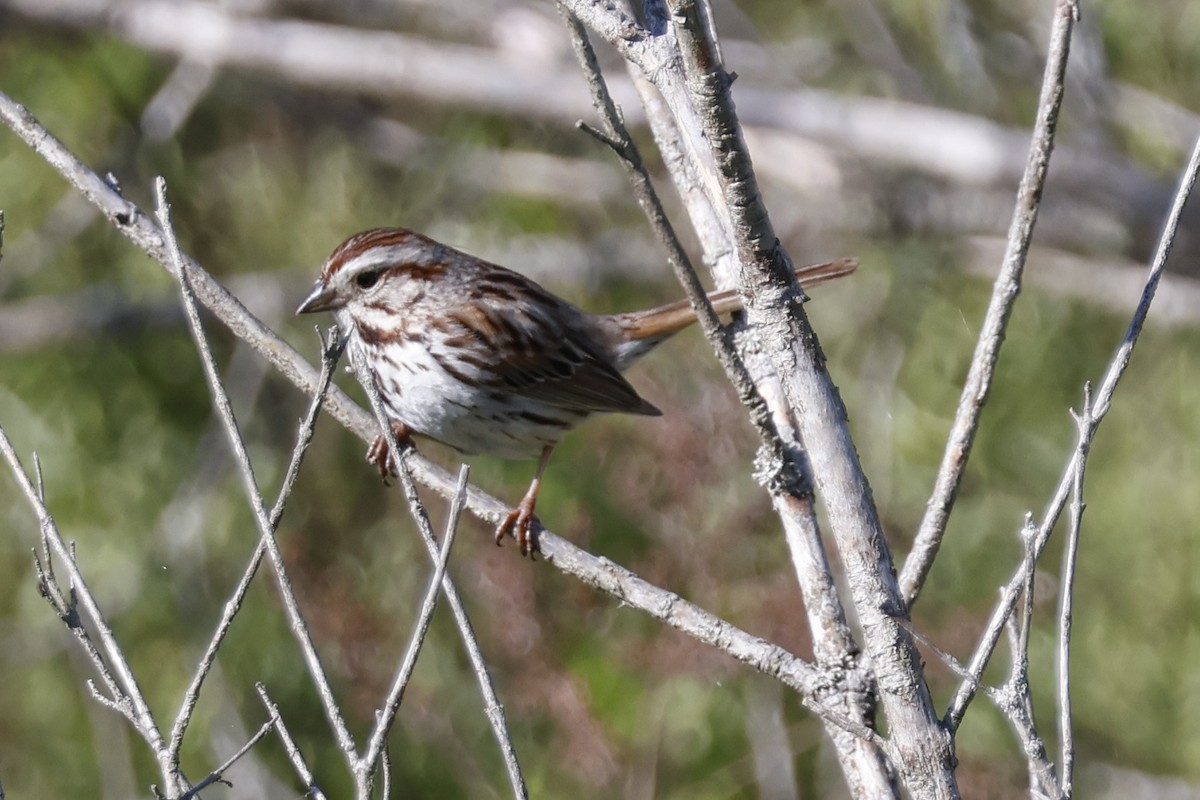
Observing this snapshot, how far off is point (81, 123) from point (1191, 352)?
5.71 meters

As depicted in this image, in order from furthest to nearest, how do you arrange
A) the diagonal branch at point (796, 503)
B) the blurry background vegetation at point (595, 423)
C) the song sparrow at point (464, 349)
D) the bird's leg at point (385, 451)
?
the blurry background vegetation at point (595, 423), the song sparrow at point (464, 349), the bird's leg at point (385, 451), the diagonal branch at point (796, 503)

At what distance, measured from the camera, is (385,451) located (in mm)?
3875

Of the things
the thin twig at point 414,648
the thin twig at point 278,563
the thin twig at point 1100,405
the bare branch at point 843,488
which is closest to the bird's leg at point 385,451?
the thin twig at point 278,563

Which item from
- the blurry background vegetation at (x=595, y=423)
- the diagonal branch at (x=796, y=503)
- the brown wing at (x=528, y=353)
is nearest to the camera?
the diagonal branch at (x=796, y=503)

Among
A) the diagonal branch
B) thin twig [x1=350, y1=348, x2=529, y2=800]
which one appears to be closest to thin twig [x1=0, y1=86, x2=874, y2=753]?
the diagonal branch

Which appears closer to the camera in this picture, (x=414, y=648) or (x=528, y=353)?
(x=414, y=648)

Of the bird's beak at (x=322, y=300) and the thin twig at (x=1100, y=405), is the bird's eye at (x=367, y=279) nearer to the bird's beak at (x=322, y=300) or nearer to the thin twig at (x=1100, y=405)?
the bird's beak at (x=322, y=300)

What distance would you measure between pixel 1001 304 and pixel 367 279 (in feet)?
7.53

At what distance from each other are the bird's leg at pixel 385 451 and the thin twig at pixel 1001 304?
→ 65.5 inches

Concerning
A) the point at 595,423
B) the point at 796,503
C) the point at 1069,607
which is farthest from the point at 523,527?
the point at 595,423

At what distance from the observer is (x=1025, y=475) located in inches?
236

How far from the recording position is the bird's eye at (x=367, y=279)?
421 cm

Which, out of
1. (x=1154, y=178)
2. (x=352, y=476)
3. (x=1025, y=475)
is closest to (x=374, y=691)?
(x=352, y=476)

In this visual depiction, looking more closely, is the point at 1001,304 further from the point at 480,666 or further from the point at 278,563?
the point at 278,563
